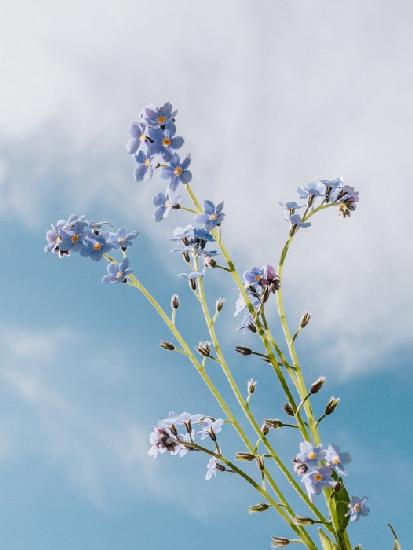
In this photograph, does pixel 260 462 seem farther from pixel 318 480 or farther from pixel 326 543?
pixel 326 543

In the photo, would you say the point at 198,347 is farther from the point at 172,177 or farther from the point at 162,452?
the point at 172,177

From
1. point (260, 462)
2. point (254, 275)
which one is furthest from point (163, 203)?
point (260, 462)

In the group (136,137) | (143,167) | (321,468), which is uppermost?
(136,137)

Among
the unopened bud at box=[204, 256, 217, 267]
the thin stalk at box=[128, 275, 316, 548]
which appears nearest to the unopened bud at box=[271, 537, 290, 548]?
the thin stalk at box=[128, 275, 316, 548]

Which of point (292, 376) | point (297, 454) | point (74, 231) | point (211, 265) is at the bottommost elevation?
point (297, 454)

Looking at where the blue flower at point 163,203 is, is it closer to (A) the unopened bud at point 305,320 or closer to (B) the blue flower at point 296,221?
(B) the blue flower at point 296,221

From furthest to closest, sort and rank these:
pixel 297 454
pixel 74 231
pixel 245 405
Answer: pixel 74 231 → pixel 245 405 → pixel 297 454

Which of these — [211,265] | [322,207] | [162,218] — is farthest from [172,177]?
[322,207]
